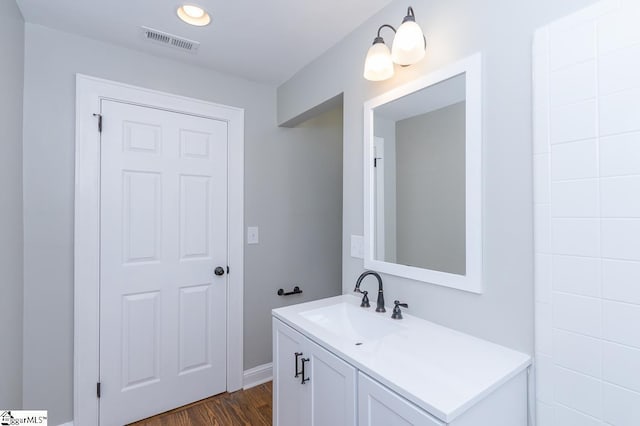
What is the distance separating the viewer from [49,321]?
1727 mm

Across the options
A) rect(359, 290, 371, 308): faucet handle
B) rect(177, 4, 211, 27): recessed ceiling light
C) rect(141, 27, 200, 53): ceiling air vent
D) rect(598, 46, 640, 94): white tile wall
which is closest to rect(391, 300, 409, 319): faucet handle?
rect(359, 290, 371, 308): faucet handle

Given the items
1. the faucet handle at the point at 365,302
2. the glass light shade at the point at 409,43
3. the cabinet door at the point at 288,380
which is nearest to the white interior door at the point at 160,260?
the cabinet door at the point at 288,380

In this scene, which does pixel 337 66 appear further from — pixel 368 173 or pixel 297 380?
pixel 297 380

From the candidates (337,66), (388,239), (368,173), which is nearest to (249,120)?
(337,66)

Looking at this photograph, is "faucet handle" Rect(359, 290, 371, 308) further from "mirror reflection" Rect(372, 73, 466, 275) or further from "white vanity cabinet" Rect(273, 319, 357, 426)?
"white vanity cabinet" Rect(273, 319, 357, 426)

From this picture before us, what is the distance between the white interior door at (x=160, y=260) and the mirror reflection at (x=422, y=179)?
1.24m

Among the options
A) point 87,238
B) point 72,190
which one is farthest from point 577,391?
point 72,190

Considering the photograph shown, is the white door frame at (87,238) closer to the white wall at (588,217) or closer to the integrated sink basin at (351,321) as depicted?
the integrated sink basin at (351,321)

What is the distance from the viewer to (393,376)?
905 mm

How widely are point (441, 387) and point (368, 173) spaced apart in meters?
1.07

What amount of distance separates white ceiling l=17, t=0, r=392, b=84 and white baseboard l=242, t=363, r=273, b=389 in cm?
229

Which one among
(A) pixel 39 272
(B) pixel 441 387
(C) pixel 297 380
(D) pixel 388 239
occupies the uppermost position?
(D) pixel 388 239

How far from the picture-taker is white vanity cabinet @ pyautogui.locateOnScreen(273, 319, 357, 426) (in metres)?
1.05

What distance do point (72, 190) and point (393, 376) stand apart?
1978 millimetres
